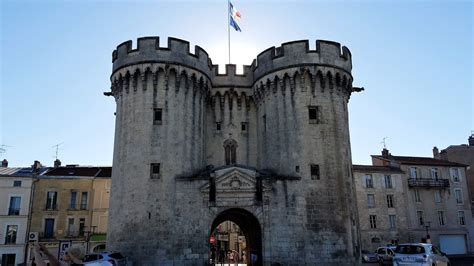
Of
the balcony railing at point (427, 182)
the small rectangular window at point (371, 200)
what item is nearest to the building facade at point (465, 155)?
the balcony railing at point (427, 182)

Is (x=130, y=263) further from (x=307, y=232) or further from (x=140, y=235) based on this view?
(x=307, y=232)

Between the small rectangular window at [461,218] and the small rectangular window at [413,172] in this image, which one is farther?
the small rectangular window at [461,218]

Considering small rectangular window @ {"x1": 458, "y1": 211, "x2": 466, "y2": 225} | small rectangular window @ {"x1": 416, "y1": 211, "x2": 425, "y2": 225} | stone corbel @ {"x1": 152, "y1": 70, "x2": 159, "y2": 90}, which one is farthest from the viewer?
small rectangular window @ {"x1": 458, "y1": 211, "x2": 466, "y2": 225}

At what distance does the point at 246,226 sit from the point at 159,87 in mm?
9972

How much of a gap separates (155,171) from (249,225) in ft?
21.7

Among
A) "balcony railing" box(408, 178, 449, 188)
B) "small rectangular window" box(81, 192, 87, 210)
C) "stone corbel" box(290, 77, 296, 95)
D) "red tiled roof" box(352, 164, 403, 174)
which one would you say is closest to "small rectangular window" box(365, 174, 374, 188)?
"red tiled roof" box(352, 164, 403, 174)

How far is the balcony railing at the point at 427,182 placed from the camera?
4108 cm

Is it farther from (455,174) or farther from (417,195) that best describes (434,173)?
(417,195)

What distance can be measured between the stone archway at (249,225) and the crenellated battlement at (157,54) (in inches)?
341

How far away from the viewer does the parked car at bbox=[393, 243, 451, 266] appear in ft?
48.1

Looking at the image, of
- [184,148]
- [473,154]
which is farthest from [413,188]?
[184,148]

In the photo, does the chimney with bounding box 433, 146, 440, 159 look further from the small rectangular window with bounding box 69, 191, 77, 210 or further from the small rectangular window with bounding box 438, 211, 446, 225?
the small rectangular window with bounding box 69, 191, 77, 210

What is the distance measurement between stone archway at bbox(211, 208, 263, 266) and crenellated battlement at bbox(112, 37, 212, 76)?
8.67 m

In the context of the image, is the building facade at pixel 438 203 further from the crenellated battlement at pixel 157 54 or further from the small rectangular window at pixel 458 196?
the crenellated battlement at pixel 157 54
